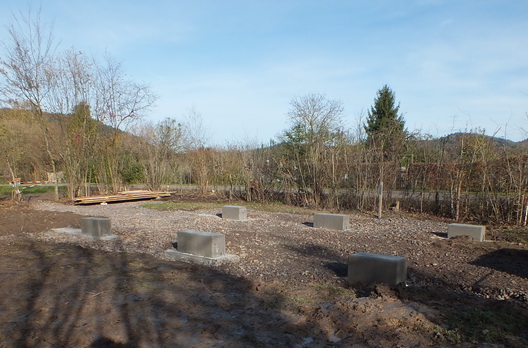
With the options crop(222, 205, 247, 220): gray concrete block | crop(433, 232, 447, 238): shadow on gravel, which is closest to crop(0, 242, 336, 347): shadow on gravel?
crop(222, 205, 247, 220): gray concrete block

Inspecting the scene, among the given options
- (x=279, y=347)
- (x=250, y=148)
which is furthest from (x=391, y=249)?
(x=250, y=148)

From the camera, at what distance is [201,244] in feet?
22.1

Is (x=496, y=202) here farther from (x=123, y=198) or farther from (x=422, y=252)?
(x=123, y=198)

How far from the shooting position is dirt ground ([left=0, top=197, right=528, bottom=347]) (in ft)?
12.1

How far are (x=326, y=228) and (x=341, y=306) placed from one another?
5.74m

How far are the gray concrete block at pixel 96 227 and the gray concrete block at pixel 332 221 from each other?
4930 millimetres

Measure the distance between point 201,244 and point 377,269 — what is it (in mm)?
2892

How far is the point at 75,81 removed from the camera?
16344 millimetres

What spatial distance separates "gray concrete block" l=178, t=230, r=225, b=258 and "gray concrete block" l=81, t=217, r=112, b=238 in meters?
2.40

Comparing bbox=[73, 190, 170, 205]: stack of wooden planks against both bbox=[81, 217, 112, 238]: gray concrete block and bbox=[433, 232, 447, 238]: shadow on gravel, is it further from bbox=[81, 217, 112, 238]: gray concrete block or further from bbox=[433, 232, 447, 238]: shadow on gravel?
bbox=[433, 232, 447, 238]: shadow on gravel

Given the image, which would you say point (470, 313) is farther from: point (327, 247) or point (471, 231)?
point (471, 231)

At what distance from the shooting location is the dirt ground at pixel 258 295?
3680 mm

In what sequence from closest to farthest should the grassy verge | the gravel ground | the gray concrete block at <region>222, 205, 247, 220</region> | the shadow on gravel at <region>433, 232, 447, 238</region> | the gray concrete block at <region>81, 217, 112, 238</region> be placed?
the gravel ground < the gray concrete block at <region>81, 217, 112, 238</region> < the shadow on gravel at <region>433, 232, 447, 238</region> < the gray concrete block at <region>222, 205, 247, 220</region> < the grassy verge

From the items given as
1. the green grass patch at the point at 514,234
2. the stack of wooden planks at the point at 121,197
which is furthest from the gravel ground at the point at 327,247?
the stack of wooden planks at the point at 121,197
